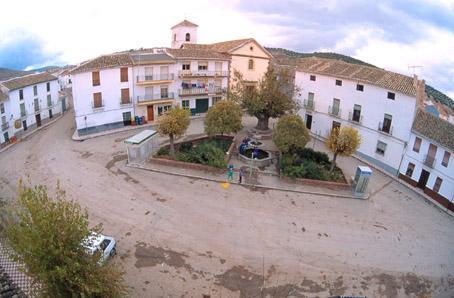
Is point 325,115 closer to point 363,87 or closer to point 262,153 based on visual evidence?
point 363,87

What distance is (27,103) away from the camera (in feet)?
115

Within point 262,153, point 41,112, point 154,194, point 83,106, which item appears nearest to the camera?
point 154,194

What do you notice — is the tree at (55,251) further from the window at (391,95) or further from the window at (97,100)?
the window at (391,95)

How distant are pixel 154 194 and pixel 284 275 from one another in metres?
10.4

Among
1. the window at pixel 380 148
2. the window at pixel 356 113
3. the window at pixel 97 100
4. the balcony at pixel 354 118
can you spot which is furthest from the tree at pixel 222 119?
the window at pixel 380 148

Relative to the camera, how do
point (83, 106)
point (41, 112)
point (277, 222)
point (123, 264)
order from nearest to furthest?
point (123, 264)
point (277, 222)
point (83, 106)
point (41, 112)

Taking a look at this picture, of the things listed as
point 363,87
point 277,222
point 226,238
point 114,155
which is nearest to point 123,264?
point 226,238

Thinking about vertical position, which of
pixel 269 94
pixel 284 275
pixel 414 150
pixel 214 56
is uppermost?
pixel 214 56

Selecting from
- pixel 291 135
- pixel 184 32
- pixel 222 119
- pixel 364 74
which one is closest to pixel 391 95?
pixel 364 74

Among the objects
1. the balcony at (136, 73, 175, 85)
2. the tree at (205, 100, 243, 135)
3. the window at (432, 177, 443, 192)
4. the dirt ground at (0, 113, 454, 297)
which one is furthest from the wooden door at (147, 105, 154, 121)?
the window at (432, 177, 443, 192)

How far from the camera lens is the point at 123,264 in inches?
588

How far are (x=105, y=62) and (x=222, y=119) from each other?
1476 centimetres

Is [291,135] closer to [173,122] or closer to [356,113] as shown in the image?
[356,113]

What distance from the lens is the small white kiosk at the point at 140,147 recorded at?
24953 millimetres
